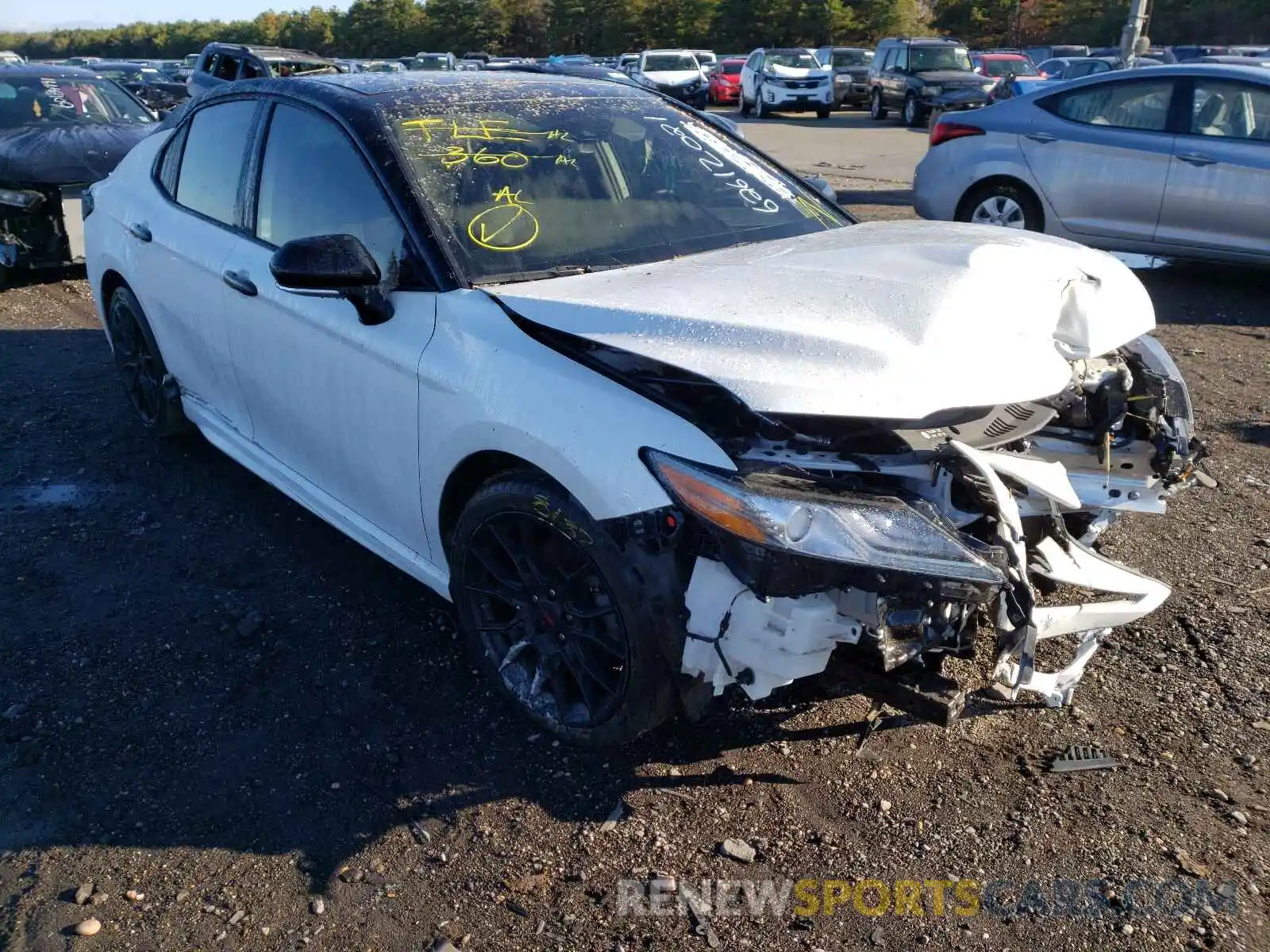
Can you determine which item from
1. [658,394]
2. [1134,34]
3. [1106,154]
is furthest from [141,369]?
[1134,34]

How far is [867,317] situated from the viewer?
2789 mm

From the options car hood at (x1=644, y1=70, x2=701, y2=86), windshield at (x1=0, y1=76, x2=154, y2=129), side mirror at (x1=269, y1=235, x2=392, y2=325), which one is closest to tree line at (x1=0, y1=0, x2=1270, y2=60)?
car hood at (x1=644, y1=70, x2=701, y2=86)

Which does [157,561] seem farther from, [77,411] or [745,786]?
[745,786]

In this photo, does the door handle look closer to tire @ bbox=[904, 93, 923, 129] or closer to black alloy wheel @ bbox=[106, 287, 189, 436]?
black alloy wheel @ bbox=[106, 287, 189, 436]

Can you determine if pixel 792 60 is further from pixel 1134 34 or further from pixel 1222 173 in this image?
pixel 1222 173

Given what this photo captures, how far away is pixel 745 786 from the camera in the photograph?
2.92 metres

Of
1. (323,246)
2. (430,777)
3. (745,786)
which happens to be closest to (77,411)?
(323,246)

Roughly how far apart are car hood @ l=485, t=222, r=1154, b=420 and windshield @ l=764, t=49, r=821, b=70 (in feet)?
92.3

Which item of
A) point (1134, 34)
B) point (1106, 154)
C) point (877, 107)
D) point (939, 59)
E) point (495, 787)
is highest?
point (1134, 34)

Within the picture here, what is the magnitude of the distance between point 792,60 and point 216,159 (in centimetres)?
2796

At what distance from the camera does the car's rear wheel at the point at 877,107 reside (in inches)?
1064

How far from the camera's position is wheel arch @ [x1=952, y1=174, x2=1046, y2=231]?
8797mm

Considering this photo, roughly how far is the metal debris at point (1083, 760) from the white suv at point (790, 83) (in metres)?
28.2

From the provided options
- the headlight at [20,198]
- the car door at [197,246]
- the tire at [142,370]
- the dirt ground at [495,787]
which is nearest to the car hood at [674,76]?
the headlight at [20,198]
